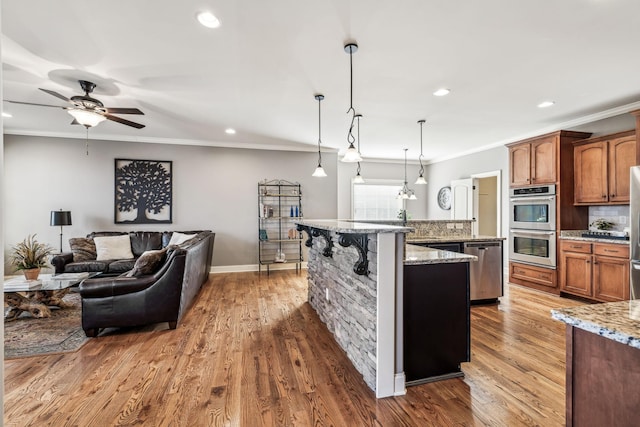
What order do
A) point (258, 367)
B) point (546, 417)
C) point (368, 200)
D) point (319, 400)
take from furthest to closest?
point (368, 200) → point (258, 367) → point (319, 400) → point (546, 417)

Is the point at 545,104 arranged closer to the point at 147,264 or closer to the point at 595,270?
the point at 595,270

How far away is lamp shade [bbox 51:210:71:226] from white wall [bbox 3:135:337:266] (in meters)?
0.48

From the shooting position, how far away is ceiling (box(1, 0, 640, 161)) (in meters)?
2.18

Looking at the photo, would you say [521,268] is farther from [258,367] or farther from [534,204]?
[258,367]

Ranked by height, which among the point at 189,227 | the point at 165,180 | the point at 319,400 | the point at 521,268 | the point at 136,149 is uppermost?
the point at 136,149

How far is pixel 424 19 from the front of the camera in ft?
7.38

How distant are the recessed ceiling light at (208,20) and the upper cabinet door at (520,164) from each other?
→ 15.9 feet

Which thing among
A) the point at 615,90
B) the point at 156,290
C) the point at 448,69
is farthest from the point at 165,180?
the point at 615,90

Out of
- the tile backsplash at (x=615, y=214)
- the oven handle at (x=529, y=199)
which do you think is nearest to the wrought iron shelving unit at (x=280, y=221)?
the oven handle at (x=529, y=199)

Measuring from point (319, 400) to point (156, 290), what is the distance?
2084 millimetres

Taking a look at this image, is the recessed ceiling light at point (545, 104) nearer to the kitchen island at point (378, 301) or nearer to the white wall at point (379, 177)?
the kitchen island at point (378, 301)

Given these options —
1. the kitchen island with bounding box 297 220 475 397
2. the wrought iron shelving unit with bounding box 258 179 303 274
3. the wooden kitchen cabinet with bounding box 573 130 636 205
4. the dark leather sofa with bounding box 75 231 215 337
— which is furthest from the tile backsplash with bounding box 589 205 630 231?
the dark leather sofa with bounding box 75 231 215 337

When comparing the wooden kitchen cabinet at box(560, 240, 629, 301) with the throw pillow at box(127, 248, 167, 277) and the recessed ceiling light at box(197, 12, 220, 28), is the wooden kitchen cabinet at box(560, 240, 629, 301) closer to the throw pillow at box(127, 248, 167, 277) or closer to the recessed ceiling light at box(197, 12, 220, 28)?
the recessed ceiling light at box(197, 12, 220, 28)

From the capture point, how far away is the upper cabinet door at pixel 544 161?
4.46 m
